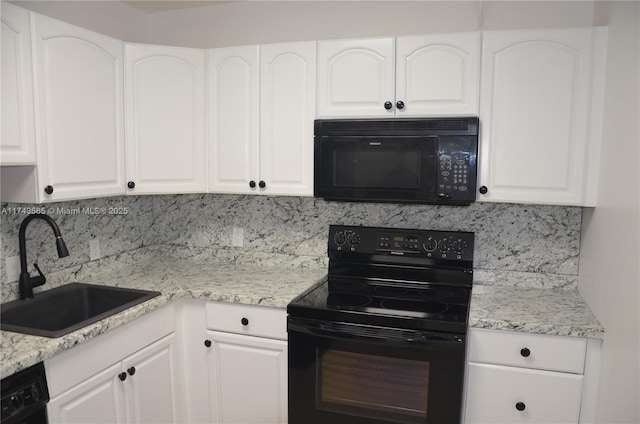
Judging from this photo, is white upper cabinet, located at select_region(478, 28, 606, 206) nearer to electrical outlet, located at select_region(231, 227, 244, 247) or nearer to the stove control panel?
the stove control panel

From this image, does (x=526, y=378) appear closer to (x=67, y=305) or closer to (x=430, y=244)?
(x=430, y=244)

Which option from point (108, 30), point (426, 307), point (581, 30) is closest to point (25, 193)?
point (108, 30)

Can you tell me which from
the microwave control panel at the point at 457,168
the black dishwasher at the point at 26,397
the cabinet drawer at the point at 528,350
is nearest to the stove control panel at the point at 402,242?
the microwave control panel at the point at 457,168

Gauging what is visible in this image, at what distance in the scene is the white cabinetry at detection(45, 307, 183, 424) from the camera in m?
1.71

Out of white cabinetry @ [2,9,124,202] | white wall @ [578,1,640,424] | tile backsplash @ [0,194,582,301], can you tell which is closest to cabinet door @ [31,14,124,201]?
white cabinetry @ [2,9,124,202]

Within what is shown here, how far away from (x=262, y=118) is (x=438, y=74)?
880mm

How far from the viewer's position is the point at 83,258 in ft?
8.05

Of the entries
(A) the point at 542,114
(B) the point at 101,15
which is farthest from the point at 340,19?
(B) the point at 101,15

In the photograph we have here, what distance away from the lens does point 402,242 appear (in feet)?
8.02

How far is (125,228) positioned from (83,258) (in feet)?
1.16

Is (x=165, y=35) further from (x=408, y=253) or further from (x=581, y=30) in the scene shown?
(x=581, y=30)

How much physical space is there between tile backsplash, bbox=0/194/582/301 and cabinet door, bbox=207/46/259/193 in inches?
13.9

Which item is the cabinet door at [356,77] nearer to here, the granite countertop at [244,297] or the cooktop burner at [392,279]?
the cooktop burner at [392,279]

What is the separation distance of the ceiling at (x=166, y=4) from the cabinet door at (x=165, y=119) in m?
0.45
